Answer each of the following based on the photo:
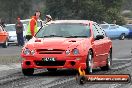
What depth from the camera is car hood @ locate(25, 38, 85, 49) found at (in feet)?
50.9

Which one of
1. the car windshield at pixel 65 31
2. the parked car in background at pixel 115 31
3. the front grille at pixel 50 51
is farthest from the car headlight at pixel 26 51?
the parked car in background at pixel 115 31

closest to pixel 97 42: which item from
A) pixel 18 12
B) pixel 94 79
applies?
pixel 94 79

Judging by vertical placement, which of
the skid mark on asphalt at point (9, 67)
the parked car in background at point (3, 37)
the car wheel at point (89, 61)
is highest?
the car wheel at point (89, 61)

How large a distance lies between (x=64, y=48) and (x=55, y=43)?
0.33m

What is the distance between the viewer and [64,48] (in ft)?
50.6

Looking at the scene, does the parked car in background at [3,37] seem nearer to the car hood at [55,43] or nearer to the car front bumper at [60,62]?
the car hood at [55,43]

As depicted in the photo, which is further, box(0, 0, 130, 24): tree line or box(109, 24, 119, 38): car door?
box(0, 0, 130, 24): tree line

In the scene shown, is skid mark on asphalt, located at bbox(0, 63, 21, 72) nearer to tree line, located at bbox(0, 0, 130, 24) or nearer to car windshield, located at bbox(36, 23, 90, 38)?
car windshield, located at bbox(36, 23, 90, 38)

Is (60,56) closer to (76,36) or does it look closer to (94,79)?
(76,36)

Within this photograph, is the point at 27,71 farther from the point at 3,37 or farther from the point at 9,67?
the point at 3,37

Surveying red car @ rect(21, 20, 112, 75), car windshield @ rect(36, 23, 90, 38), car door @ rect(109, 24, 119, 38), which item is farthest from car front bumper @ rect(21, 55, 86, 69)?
car door @ rect(109, 24, 119, 38)

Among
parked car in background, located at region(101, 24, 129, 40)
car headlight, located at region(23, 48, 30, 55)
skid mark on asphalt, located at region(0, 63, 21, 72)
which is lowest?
parked car in background, located at region(101, 24, 129, 40)

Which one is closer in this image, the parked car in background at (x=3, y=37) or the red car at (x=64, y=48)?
the red car at (x=64, y=48)

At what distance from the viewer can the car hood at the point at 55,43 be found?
50.9 feet
